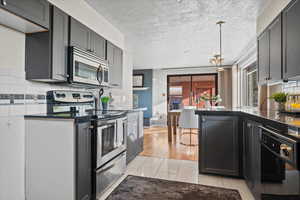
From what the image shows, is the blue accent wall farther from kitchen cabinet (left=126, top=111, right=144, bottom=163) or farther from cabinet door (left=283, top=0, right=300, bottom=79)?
cabinet door (left=283, top=0, right=300, bottom=79)

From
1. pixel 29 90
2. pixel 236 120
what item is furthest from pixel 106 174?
pixel 236 120

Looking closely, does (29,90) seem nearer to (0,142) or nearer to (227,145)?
(0,142)

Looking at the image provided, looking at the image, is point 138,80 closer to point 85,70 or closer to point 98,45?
point 98,45

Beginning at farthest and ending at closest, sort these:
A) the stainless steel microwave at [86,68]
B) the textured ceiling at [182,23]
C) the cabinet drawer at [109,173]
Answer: the textured ceiling at [182,23] → the stainless steel microwave at [86,68] → the cabinet drawer at [109,173]

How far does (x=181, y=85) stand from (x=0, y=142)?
6437mm

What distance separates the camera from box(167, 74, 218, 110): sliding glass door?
282 inches

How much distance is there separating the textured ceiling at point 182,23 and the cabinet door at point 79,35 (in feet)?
1.41

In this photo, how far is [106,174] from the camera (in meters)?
2.10

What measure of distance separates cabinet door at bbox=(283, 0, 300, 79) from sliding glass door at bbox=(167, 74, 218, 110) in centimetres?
522

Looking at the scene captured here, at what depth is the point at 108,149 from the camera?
214 cm

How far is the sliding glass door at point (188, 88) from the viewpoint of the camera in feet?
23.5

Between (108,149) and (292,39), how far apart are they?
89.4 inches

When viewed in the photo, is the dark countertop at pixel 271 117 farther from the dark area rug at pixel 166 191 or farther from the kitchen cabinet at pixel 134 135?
the kitchen cabinet at pixel 134 135

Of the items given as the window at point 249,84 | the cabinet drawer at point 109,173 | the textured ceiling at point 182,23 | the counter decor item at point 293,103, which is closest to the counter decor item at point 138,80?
the textured ceiling at point 182,23
